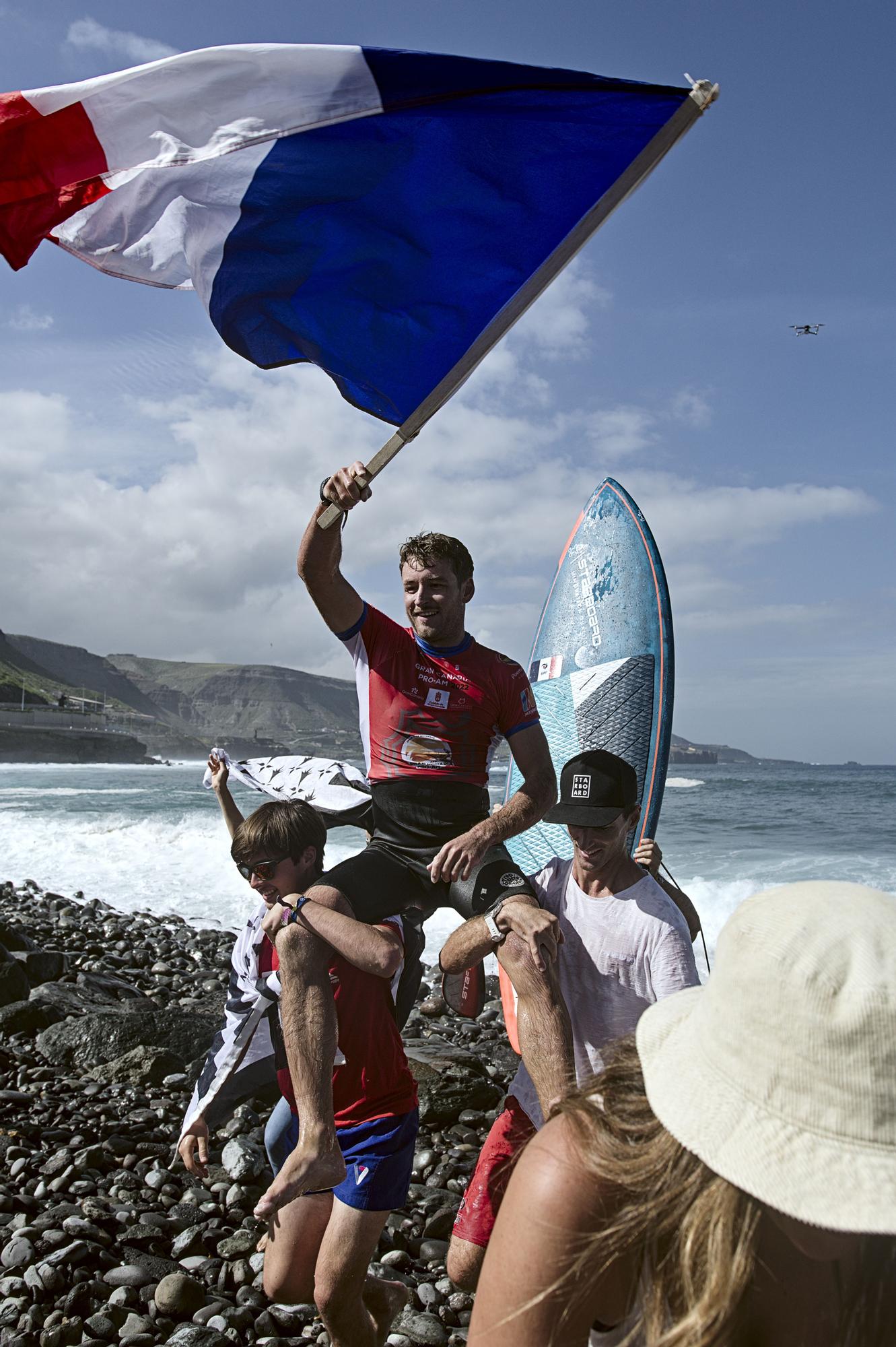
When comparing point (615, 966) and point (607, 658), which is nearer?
point (615, 966)

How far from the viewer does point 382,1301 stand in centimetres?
332

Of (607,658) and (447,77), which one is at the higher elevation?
(447,77)

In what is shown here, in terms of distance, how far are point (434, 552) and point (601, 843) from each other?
52.6 inches

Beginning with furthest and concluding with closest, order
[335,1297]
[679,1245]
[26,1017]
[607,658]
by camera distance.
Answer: [607,658] < [26,1017] < [335,1297] < [679,1245]

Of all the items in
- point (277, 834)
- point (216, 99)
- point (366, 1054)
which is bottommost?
point (366, 1054)

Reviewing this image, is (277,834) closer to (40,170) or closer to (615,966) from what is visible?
(615,966)

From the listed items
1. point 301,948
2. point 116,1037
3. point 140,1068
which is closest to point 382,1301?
point 301,948

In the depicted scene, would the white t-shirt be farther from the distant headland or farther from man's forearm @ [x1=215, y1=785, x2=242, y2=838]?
the distant headland

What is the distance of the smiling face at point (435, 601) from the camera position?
3.72 m

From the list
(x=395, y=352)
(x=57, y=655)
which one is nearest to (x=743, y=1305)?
(x=395, y=352)

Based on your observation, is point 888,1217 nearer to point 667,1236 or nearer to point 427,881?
point 667,1236

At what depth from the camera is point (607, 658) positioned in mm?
7121

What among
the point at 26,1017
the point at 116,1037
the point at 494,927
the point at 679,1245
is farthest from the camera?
the point at 26,1017

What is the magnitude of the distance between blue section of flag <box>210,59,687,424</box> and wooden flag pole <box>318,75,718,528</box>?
5 cm
